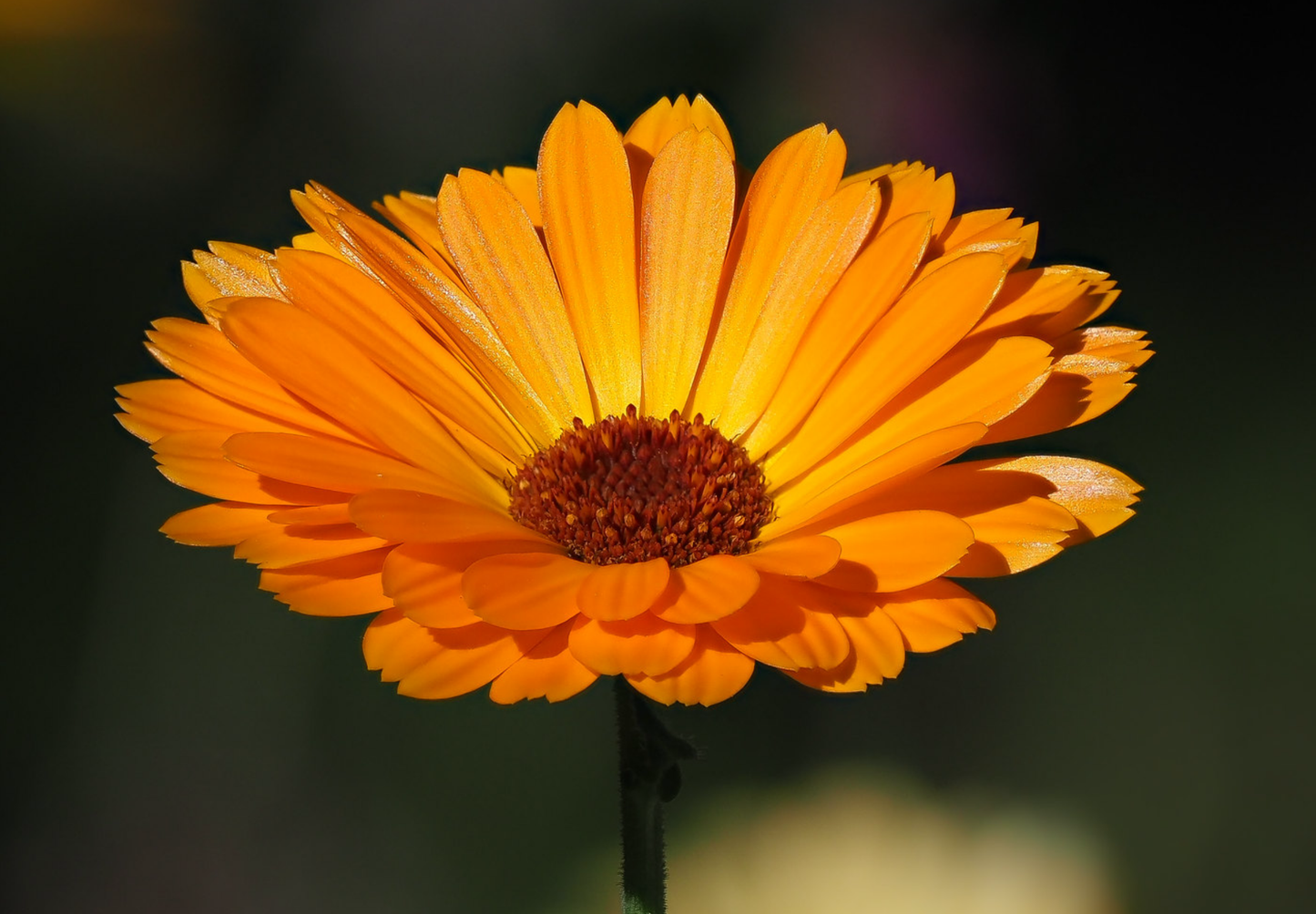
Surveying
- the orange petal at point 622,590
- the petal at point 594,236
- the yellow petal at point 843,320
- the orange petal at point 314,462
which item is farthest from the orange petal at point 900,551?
the petal at point 594,236

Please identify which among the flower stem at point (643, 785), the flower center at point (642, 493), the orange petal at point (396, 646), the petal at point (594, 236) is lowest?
the flower stem at point (643, 785)

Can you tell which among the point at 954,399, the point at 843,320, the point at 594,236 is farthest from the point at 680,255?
the point at 954,399

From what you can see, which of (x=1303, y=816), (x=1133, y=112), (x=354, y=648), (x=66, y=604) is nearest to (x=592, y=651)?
(x=354, y=648)

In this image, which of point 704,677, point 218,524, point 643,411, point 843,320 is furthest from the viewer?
point 643,411

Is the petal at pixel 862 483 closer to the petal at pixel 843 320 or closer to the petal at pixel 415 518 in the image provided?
the petal at pixel 843 320

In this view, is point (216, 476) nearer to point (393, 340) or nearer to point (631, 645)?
point (393, 340)
